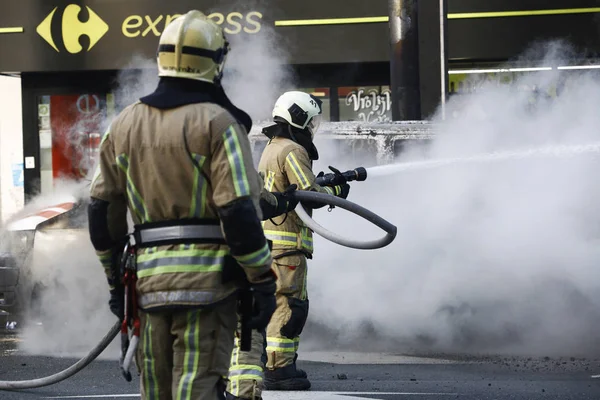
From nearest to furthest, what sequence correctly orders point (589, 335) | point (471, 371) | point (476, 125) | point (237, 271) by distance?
1. point (237, 271)
2. point (471, 371)
3. point (589, 335)
4. point (476, 125)

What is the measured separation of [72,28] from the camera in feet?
50.3

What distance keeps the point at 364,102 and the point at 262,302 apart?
11698 mm

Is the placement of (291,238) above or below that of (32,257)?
above

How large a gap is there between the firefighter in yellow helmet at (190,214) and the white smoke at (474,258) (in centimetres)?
447

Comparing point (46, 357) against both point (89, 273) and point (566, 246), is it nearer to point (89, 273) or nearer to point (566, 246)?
point (89, 273)

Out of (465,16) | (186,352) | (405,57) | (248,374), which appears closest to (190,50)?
(186,352)

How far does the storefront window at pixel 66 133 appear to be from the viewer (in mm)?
15844

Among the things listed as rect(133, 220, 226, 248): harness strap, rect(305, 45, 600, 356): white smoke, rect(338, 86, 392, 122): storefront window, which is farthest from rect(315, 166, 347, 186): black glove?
rect(338, 86, 392, 122): storefront window

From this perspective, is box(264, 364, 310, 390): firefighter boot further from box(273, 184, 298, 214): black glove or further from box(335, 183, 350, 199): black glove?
box(273, 184, 298, 214): black glove

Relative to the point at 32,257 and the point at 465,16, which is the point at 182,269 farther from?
the point at 465,16

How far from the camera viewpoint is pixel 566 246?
328 inches

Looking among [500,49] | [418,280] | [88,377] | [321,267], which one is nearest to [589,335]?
[418,280]

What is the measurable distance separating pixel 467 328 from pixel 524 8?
23.9 ft

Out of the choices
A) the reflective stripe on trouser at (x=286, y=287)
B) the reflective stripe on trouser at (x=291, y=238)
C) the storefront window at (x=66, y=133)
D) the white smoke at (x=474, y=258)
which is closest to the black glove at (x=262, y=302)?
the reflective stripe on trouser at (x=286, y=287)
